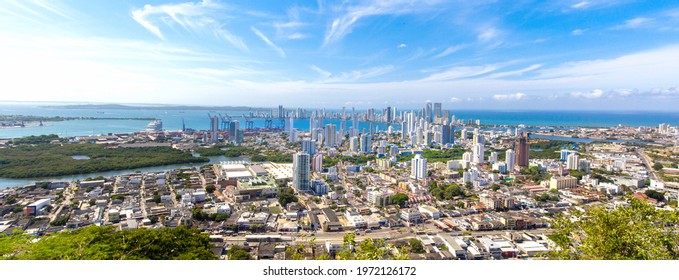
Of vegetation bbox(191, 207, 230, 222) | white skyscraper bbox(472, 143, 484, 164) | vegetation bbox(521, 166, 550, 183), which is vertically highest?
white skyscraper bbox(472, 143, 484, 164)

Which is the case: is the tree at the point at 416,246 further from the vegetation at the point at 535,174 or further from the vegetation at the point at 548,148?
the vegetation at the point at 548,148

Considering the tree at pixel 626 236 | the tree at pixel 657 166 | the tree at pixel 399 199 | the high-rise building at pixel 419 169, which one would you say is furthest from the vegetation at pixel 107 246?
A: the tree at pixel 657 166

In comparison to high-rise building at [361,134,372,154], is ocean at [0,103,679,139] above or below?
above

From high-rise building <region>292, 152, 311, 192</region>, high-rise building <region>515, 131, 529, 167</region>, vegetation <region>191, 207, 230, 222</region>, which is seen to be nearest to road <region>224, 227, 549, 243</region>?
vegetation <region>191, 207, 230, 222</region>

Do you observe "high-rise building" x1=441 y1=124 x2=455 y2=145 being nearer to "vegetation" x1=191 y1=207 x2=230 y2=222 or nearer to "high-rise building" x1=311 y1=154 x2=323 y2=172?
"high-rise building" x1=311 y1=154 x2=323 y2=172

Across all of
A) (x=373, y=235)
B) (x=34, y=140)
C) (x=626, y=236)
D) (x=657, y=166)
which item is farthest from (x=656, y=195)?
(x=34, y=140)

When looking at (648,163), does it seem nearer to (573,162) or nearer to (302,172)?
(573,162)
